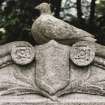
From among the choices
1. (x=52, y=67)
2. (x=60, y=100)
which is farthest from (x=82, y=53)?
(x=60, y=100)

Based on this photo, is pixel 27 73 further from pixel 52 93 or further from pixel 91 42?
pixel 91 42

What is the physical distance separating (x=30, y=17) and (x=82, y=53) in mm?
3499

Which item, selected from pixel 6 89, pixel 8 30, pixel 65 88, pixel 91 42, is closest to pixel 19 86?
pixel 6 89

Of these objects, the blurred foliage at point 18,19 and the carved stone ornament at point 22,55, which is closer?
the carved stone ornament at point 22,55

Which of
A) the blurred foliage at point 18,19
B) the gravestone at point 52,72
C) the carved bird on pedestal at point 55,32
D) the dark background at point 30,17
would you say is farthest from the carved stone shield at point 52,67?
the blurred foliage at point 18,19

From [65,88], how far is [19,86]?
1.81ft

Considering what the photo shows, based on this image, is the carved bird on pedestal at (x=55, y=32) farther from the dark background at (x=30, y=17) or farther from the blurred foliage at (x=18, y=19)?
the blurred foliage at (x=18, y=19)

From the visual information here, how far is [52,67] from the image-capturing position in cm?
589

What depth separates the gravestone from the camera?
5.88 m

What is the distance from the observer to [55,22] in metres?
6.02

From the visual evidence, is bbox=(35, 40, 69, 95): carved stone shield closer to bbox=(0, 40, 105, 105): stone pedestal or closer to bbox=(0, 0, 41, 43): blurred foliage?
bbox=(0, 40, 105, 105): stone pedestal

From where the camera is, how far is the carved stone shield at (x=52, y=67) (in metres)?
5.86

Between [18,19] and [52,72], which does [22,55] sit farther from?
[18,19]

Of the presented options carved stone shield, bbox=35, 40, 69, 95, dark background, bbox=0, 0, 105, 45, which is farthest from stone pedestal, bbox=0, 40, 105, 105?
dark background, bbox=0, 0, 105, 45
